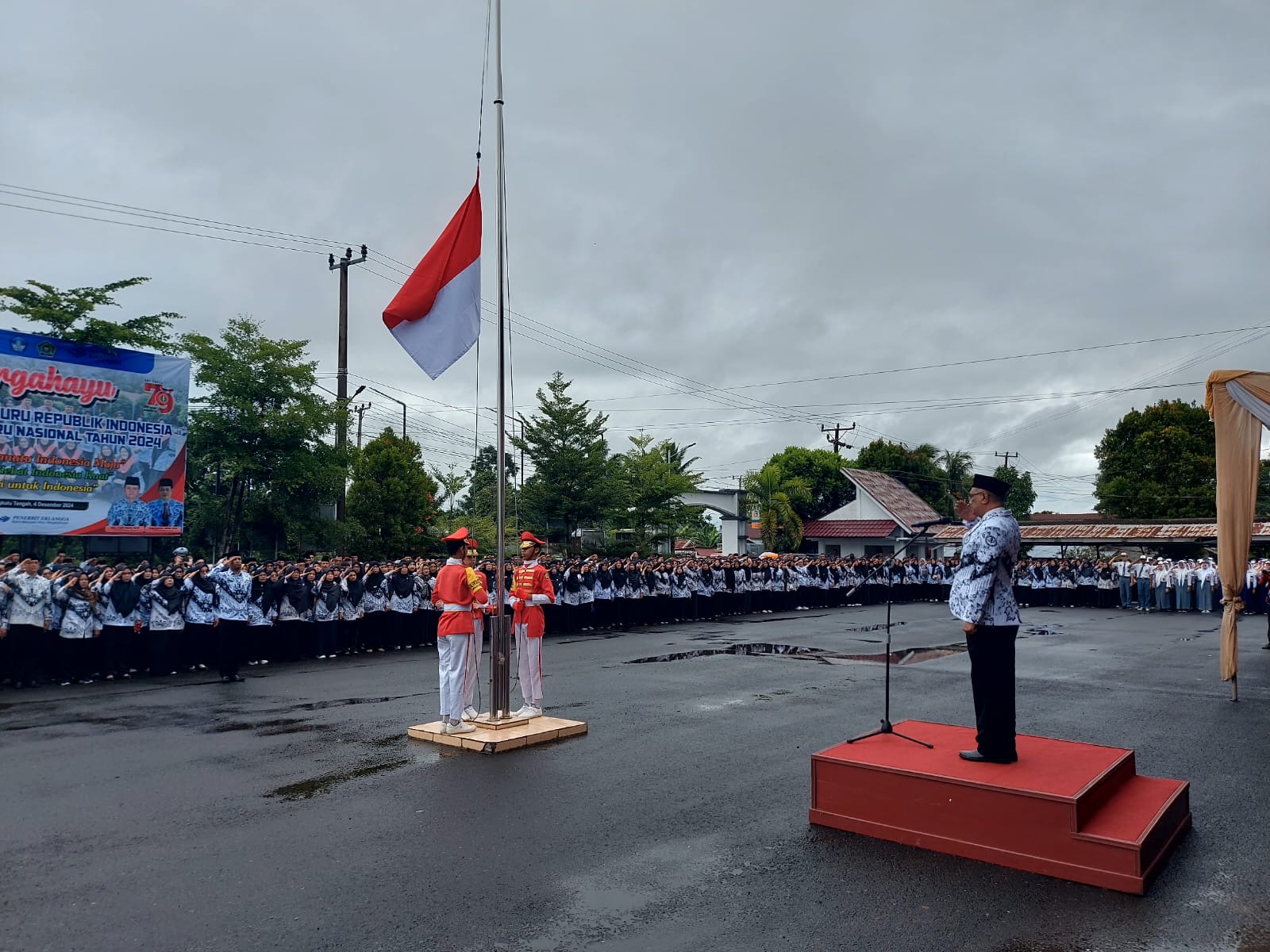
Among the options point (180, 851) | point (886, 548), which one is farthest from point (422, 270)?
point (886, 548)

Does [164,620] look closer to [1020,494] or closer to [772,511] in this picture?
[772,511]

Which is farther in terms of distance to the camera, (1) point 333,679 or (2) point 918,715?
(1) point 333,679

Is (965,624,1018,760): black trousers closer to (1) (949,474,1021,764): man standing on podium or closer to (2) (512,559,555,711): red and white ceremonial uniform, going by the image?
(1) (949,474,1021,764): man standing on podium

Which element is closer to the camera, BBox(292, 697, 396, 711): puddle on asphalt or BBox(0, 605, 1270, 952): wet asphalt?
BBox(0, 605, 1270, 952): wet asphalt

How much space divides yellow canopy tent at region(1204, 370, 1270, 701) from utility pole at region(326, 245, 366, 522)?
67.5ft

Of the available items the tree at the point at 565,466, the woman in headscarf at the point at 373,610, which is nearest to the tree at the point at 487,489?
the tree at the point at 565,466

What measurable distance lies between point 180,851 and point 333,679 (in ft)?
25.2

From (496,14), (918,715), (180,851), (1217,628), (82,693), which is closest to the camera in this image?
(180,851)

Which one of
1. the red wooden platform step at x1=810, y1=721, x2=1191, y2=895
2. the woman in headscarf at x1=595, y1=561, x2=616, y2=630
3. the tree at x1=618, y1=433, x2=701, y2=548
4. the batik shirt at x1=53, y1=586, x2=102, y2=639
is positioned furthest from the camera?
the tree at x1=618, y1=433, x2=701, y2=548

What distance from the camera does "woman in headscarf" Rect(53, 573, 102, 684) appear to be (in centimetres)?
1240

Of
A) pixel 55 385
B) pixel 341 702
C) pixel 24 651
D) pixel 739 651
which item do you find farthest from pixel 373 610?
pixel 55 385

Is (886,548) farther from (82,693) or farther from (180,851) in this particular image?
(180,851)

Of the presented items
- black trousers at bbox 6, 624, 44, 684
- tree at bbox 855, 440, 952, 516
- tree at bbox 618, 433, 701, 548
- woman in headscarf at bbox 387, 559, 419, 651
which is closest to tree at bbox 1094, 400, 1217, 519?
tree at bbox 855, 440, 952, 516

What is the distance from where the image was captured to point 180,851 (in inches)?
215
